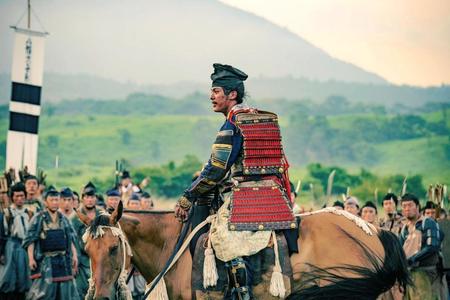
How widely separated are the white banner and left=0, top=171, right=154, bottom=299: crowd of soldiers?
8.94 metres

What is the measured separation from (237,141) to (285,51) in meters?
111

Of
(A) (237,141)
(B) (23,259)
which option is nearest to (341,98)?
(B) (23,259)

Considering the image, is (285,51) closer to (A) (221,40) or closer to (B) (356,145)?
(A) (221,40)

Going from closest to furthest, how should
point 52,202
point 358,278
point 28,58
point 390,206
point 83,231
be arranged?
point 358,278 < point 52,202 < point 83,231 < point 390,206 < point 28,58

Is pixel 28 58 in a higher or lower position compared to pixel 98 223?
higher

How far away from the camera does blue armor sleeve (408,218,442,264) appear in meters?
13.8

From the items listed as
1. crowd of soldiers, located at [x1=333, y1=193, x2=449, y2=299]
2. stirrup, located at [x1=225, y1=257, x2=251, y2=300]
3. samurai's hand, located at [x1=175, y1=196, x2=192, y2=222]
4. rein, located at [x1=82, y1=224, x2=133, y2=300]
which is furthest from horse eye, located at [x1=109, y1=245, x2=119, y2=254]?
crowd of soldiers, located at [x1=333, y1=193, x2=449, y2=299]

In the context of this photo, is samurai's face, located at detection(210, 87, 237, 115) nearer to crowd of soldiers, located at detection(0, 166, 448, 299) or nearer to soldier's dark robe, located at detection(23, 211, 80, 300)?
crowd of soldiers, located at detection(0, 166, 448, 299)

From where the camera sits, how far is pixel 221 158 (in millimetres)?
9227

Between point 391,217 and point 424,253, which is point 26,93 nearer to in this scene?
point 391,217

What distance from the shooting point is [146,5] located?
111 meters

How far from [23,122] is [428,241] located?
45.3 feet

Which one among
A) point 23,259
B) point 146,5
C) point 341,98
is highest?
point 146,5

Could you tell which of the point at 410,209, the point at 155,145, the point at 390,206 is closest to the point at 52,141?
the point at 155,145
